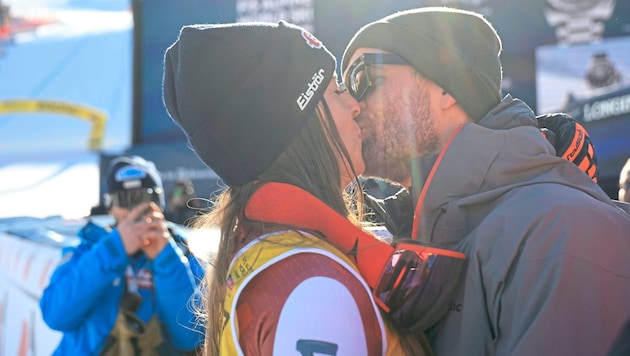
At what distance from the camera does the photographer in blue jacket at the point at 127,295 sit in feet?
8.82

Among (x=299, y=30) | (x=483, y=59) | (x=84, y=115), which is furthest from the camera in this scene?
(x=84, y=115)

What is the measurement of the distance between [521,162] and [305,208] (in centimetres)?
44

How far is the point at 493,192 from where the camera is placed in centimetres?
142

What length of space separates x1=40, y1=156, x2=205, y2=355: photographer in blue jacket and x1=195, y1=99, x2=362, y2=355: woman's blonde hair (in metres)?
1.22

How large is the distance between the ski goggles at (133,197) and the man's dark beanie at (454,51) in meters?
1.57

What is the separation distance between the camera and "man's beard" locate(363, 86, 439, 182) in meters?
1.73

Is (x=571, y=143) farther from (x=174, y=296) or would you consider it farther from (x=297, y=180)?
(x=174, y=296)

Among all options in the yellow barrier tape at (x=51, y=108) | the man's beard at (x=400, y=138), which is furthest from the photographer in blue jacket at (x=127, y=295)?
the yellow barrier tape at (x=51, y=108)

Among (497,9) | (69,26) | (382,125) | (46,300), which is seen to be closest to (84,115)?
(69,26)

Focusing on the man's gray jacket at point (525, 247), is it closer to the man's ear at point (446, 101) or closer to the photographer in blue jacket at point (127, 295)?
the man's ear at point (446, 101)

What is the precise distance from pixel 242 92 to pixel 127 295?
167cm

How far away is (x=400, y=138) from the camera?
1.75 m

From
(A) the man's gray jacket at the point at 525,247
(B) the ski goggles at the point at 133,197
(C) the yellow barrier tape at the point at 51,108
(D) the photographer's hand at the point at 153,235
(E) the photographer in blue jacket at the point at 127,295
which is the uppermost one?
(A) the man's gray jacket at the point at 525,247

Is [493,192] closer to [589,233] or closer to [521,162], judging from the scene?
[521,162]
